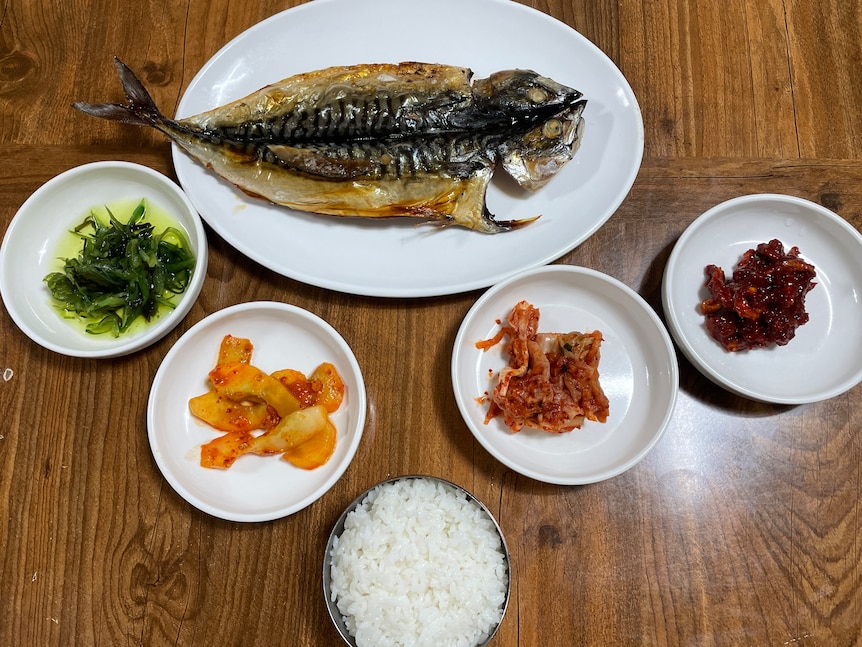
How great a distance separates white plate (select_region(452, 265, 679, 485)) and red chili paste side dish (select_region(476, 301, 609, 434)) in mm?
66

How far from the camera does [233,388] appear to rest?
1724mm

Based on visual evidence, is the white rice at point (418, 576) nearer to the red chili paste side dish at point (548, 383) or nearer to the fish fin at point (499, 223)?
the red chili paste side dish at point (548, 383)

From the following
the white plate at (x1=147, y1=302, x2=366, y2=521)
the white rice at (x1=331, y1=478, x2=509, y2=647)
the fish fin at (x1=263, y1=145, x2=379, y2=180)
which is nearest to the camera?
the white rice at (x1=331, y1=478, x2=509, y2=647)

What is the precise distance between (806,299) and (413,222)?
47.7 inches

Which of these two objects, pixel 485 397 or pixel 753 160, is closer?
pixel 485 397

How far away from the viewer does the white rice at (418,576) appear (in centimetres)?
153

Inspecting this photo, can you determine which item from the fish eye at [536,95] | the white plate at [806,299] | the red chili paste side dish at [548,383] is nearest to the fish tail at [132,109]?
the fish eye at [536,95]

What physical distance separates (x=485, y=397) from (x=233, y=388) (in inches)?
28.2

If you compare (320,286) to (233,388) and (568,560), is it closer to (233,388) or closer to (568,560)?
(233,388)

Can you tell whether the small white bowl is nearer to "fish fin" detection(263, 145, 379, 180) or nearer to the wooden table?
the wooden table

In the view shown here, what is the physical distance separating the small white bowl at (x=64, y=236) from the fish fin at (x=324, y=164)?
12.6 inches

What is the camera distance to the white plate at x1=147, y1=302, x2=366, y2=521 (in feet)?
5.45

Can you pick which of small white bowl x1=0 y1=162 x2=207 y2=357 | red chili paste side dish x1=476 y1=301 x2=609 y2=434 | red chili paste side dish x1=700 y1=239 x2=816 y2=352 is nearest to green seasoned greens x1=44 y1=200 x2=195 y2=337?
small white bowl x1=0 y1=162 x2=207 y2=357

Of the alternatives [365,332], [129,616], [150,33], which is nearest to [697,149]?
[365,332]
